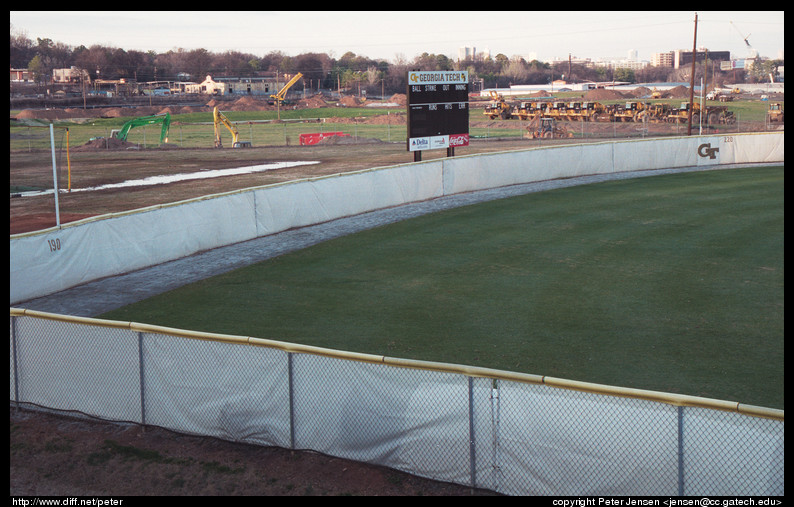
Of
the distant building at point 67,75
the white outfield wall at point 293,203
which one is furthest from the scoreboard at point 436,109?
the distant building at point 67,75

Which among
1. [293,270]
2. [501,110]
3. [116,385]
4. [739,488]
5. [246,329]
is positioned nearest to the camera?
[739,488]

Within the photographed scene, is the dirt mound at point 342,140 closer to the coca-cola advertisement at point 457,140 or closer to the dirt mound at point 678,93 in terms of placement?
the coca-cola advertisement at point 457,140

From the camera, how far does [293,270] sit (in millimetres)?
19625

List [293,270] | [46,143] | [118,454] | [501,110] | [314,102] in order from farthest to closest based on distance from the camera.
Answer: [314,102] → [501,110] → [46,143] → [293,270] → [118,454]

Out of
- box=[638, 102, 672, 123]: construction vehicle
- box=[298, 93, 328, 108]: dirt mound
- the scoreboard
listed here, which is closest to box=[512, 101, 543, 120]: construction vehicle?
box=[638, 102, 672, 123]: construction vehicle

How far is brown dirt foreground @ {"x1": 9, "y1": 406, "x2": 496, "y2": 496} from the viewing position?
28.7 feet

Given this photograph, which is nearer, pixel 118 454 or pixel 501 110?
pixel 118 454

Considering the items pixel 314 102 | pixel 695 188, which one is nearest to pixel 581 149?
pixel 695 188

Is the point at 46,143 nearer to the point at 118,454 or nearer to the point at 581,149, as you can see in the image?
the point at 581,149

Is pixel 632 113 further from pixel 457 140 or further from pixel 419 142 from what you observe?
pixel 419 142

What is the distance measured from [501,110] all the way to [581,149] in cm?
5458

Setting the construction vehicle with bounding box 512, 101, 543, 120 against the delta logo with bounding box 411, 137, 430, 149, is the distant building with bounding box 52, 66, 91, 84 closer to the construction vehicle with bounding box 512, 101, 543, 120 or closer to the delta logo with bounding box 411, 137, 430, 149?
the construction vehicle with bounding box 512, 101, 543, 120

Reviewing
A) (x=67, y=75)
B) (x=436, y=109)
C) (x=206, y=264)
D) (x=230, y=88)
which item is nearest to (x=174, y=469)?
(x=206, y=264)
